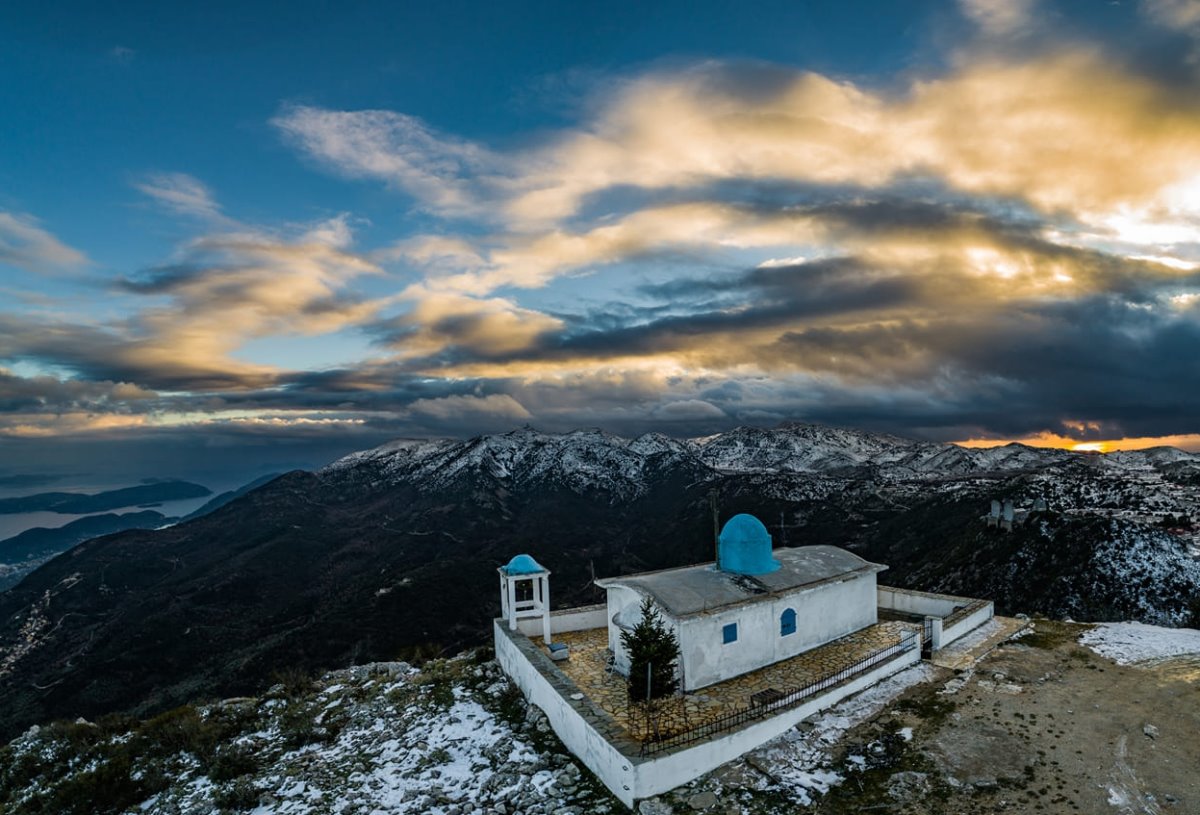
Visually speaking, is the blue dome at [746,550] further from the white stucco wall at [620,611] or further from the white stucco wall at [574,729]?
the white stucco wall at [574,729]

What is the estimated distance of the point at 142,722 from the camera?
1017 inches

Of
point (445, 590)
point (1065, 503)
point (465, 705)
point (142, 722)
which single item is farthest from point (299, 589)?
point (1065, 503)

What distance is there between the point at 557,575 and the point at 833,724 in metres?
122

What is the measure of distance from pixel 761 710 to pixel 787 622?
18.1ft

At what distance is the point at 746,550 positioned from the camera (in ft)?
76.6

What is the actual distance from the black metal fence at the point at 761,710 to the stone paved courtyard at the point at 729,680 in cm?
64

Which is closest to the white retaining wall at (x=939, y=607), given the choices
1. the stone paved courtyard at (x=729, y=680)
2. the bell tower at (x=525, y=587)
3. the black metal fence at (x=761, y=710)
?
the stone paved courtyard at (x=729, y=680)

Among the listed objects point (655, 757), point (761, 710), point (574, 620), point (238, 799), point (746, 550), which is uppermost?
point (746, 550)

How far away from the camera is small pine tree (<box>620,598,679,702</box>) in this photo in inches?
690

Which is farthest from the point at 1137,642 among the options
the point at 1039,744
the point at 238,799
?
the point at 238,799

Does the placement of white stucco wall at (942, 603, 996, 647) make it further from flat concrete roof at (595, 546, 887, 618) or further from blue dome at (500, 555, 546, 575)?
blue dome at (500, 555, 546, 575)

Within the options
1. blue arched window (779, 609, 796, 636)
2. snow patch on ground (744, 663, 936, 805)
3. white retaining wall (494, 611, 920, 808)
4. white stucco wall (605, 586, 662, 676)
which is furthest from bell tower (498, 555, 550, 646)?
snow patch on ground (744, 663, 936, 805)

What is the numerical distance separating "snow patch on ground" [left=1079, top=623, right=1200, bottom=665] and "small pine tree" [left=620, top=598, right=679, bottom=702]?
1632 cm

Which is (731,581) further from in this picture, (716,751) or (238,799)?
(238,799)
